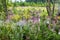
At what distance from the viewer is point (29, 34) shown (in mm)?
3646

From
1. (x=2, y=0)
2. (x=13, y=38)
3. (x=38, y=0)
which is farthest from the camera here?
(x=38, y=0)

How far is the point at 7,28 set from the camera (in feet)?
12.6

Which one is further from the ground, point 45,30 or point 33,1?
point 45,30

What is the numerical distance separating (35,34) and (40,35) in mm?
94

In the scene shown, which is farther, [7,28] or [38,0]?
[38,0]

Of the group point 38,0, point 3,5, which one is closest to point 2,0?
point 3,5

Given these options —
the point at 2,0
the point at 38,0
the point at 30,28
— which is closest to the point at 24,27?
the point at 30,28

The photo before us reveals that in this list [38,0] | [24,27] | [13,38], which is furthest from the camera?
[38,0]

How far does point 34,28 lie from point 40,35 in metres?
0.25

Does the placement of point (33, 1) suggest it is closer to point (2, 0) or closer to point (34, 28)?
point (2, 0)

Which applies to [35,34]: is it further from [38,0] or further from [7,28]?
[38,0]

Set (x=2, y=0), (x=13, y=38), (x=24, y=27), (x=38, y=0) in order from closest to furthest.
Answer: (x=13, y=38), (x=24, y=27), (x=2, y=0), (x=38, y=0)

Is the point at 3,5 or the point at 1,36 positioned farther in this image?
the point at 3,5

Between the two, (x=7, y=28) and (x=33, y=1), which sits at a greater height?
(x=7, y=28)
